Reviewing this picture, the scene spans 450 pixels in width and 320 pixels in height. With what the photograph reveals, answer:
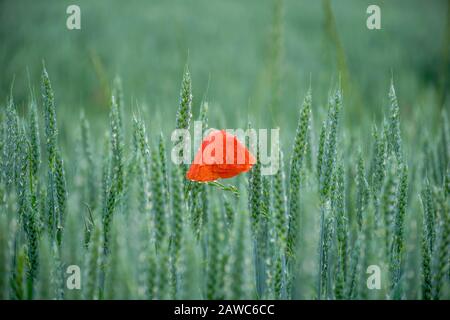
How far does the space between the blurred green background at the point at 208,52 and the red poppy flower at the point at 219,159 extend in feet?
2.99

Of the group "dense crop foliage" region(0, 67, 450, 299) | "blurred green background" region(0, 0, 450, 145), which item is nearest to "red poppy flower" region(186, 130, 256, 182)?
"dense crop foliage" region(0, 67, 450, 299)

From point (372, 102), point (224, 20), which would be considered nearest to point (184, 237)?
point (372, 102)

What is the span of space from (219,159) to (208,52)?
1.95 metres

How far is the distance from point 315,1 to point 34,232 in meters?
3.42

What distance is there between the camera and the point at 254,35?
2715 mm

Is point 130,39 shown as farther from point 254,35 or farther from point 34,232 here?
point 34,232

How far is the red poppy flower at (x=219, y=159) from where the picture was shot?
58 centimetres

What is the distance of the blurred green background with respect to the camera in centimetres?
192

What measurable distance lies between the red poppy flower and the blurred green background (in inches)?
35.8

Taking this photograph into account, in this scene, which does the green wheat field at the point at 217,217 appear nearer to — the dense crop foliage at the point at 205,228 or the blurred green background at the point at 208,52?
the dense crop foliage at the point at 205,228

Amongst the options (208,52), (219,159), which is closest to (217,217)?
(219,159)

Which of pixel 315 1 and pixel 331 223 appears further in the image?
pixel 315 1

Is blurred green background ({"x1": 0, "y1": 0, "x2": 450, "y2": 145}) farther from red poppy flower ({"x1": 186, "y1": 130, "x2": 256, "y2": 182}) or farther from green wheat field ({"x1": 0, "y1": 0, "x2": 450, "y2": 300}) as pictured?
red poppy flower ({"x1": 186, "y1": 130, "x2": 256, "y2": 182})

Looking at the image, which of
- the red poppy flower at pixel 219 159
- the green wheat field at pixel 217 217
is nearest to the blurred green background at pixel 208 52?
the green wheat field at pixel 217 217
